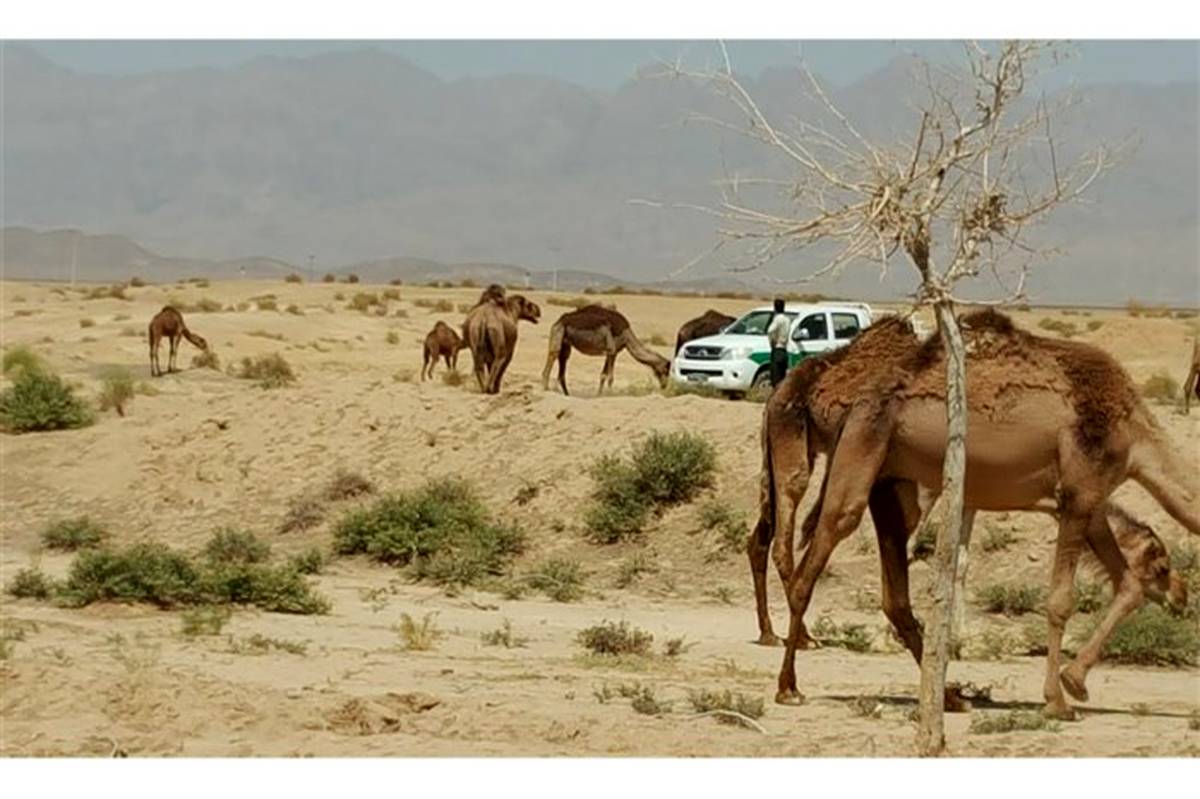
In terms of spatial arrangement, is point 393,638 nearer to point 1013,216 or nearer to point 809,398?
point 809,398

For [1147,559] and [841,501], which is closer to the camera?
[841,501]

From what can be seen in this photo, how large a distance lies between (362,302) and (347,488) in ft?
152

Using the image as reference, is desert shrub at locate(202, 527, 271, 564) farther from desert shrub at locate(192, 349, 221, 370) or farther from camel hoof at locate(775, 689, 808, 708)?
desert shrub at locate(192, 349, 221, 370)

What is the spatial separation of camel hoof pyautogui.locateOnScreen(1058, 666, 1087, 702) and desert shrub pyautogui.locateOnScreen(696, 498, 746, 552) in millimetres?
9210

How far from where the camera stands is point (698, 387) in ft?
120

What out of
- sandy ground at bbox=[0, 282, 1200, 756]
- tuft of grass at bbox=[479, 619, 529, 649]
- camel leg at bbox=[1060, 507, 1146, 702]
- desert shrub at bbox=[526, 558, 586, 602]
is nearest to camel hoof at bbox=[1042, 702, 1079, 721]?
sandy ground at bbox=[0, 282, 1200, 756]

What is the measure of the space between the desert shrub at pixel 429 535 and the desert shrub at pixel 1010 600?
5.47 m

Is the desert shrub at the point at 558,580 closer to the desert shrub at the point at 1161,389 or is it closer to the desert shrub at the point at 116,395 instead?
the desert shrub at the point at 116,395

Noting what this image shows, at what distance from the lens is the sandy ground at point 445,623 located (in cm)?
1254

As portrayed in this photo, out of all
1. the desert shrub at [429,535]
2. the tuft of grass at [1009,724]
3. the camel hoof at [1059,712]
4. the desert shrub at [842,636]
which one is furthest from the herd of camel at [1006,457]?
the desert shrub at [429,535]

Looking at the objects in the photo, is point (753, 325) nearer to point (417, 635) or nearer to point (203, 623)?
point (417, 635)

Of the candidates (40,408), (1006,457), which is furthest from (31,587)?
(40,408)

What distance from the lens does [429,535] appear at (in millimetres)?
24156
